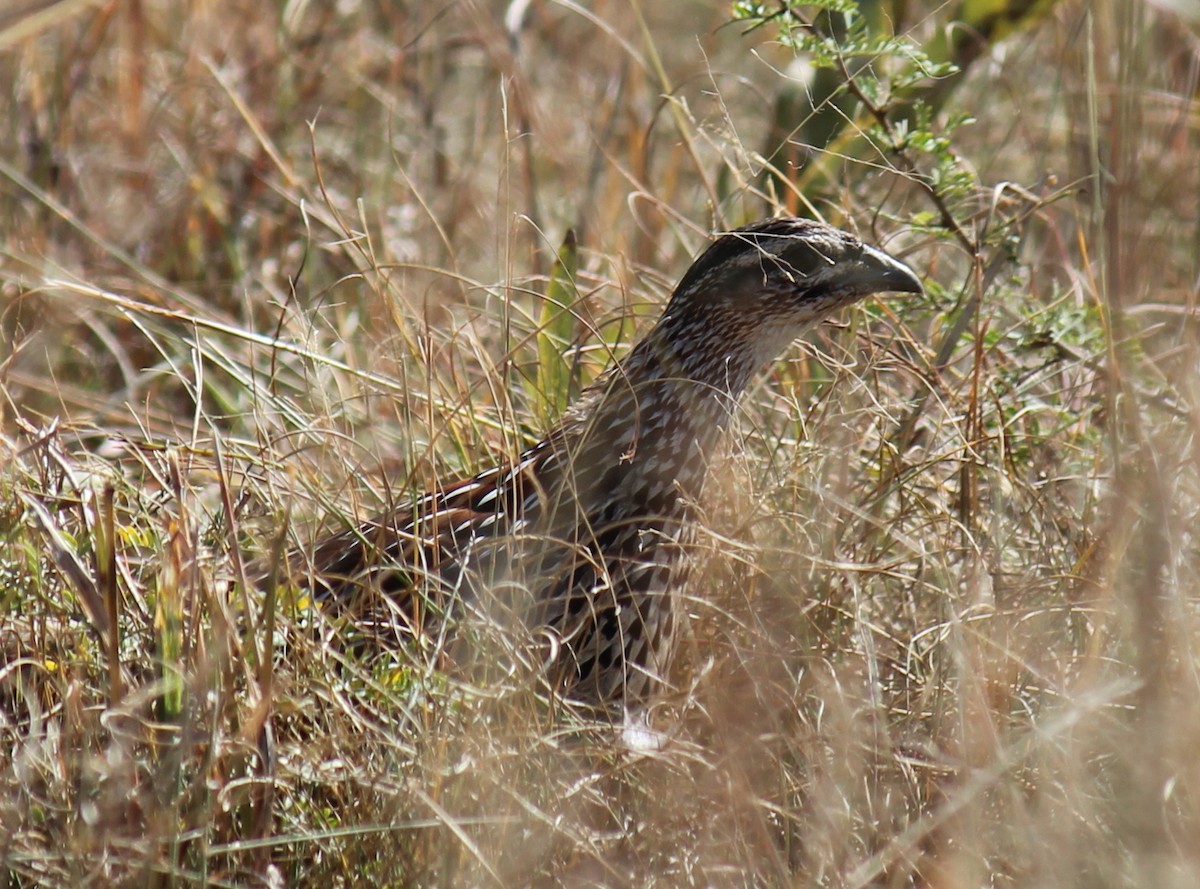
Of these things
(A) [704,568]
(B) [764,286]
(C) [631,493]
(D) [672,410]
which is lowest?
(A) [704,568]

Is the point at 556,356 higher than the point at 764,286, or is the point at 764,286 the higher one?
the point at 764,286

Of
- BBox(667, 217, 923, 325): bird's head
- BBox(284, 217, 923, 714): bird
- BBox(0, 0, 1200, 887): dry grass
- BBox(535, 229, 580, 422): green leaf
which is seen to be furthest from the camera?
BBox(535, 229, 580, 422): green leaf

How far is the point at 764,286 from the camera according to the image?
10.2ft

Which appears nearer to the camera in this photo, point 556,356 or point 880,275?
point 880,275

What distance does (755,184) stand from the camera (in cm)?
401

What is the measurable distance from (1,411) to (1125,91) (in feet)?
7.62

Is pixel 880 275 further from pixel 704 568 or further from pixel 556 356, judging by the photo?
pixel 556 356

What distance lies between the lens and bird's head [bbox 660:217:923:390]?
3107 mm

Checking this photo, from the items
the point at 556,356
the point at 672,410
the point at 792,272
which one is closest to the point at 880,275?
the point at 792,272

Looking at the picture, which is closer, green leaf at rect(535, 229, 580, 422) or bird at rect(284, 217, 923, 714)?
bird at rect(284, 217, 923, 714)

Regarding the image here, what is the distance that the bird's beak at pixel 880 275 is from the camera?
3125mm

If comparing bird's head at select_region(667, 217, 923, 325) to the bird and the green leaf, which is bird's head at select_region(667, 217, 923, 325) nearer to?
the bird

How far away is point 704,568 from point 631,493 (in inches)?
8.6

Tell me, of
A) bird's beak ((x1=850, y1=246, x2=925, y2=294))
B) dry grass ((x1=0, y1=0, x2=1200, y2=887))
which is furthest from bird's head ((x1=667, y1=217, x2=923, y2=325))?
dry grass ((x1=0, y1=0, x2=1200, y2=887))
